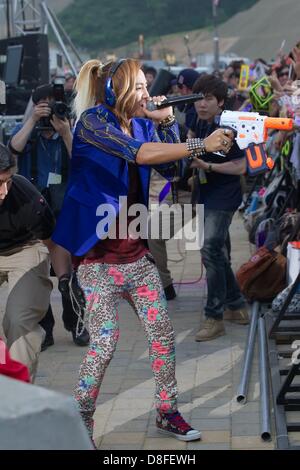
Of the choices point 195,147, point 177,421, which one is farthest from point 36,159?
point 195,147

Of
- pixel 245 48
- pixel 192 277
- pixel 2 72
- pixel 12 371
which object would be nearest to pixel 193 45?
pixel 245 48

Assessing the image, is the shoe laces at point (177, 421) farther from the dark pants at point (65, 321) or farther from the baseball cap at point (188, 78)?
the baseball cap at point (188, 78)

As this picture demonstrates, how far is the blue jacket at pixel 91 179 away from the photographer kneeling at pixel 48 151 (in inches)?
85.0

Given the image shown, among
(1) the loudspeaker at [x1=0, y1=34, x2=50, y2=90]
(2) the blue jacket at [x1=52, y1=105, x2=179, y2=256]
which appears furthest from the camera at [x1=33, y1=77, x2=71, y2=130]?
(1) the loudspeaker at [x1=0, y1=34, x2=50, y2=90]

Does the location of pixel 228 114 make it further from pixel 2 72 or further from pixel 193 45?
pixel 193 45

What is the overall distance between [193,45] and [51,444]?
95.1 metres

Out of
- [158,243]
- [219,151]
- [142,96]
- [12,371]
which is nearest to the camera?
[12,371]

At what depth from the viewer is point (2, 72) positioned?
49.8 feet

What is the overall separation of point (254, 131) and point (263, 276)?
103 inches

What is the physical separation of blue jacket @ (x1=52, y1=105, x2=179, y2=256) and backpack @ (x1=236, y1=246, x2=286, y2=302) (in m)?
2.90

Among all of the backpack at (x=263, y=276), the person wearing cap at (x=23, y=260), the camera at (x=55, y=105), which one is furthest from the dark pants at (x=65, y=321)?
the person wearing cap at (x=23, y=260)

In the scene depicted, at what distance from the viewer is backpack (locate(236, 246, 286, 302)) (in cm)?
745

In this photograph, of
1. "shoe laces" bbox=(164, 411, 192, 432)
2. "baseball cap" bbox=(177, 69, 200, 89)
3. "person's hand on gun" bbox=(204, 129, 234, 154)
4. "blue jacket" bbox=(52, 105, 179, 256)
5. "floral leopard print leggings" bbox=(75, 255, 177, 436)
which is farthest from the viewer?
"baseball cap" bbox=(177, 69, 200, 89)

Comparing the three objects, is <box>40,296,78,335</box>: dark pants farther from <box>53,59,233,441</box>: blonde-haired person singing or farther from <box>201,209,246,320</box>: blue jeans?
<box>53,59,233,441</box>: blonde-haired person singing
